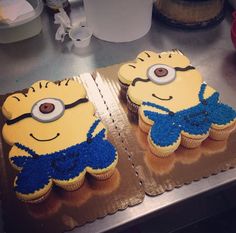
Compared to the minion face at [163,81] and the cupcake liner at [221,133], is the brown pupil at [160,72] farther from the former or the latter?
the cupcake liner at [221,133]

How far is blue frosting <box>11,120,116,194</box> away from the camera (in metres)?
0.61

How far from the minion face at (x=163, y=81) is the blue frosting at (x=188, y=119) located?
2cm

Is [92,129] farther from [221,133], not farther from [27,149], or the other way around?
[221,133]

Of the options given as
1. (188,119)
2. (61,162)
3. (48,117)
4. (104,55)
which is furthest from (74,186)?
(104,55)

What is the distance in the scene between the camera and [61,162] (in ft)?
2.05

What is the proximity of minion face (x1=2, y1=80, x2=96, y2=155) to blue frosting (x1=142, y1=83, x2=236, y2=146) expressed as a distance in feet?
→ 0.43

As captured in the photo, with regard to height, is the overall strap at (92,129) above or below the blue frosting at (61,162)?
above

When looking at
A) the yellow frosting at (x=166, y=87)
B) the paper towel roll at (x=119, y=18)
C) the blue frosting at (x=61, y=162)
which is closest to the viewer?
the blue frosting at (x=61, y=162)

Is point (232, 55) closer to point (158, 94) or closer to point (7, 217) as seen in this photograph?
point (158, 94)

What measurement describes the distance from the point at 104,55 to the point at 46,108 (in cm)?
29

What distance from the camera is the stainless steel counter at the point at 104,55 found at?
2.82 ft

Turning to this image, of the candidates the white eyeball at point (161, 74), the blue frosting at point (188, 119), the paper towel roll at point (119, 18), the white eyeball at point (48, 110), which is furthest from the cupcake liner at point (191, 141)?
the paper towel roll at point (119, 18)

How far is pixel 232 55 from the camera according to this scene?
91 cm

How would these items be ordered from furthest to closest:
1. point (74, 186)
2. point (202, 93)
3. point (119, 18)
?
point (119, 18), point (202, 93), point (74, 186)
